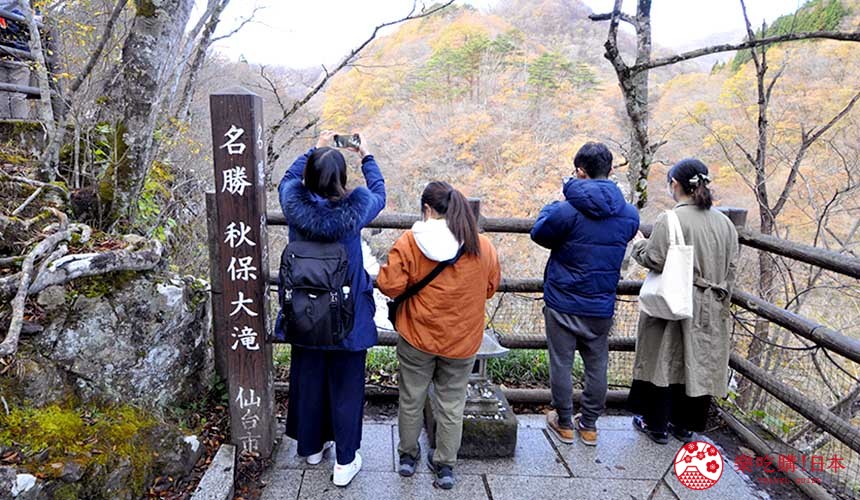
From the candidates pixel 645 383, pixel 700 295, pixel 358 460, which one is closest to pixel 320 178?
pixel 358 460

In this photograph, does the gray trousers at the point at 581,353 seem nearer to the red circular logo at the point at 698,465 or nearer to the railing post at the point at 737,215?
the red circular logo at the point at 698,465

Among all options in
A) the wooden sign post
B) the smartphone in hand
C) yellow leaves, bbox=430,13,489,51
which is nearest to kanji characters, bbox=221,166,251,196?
the wooden sign post

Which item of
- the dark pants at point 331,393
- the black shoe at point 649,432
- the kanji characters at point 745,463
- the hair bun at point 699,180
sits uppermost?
the hair bun at point 699,180

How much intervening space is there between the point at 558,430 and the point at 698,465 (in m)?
0.78

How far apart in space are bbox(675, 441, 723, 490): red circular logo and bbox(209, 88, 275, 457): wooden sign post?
7.63 feet

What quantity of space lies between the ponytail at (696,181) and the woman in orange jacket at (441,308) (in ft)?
3.85

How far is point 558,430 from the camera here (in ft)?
9.65

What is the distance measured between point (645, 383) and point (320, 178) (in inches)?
92.2

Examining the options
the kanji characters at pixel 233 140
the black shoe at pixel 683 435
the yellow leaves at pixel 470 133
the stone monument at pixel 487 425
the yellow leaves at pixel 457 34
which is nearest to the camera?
the kanji characters at pixel 233 140

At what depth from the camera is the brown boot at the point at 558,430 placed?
290cm

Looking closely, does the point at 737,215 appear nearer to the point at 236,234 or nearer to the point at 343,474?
the point at 343,474

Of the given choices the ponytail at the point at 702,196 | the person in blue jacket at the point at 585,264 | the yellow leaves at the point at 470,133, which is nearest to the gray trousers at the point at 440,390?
the person in blue jacket at the point at 585,264

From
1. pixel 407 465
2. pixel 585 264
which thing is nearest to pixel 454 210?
pixel 585 264

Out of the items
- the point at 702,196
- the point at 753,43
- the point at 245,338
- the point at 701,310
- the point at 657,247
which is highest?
the point at 753,43
